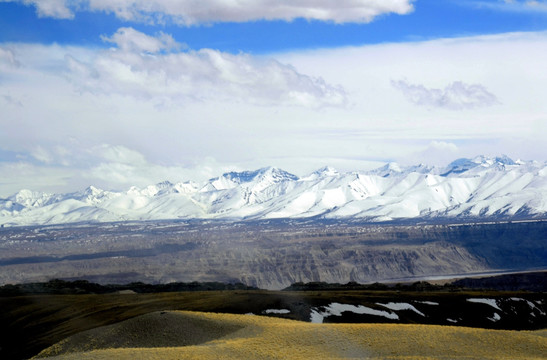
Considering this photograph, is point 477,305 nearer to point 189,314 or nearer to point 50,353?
point 189,314

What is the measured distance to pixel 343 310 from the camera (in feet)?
289

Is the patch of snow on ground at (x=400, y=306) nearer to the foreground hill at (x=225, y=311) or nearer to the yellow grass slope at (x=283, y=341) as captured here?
the foreground hill at (x=225, y=311)

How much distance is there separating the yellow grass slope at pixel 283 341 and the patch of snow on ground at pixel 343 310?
1333 centimetres

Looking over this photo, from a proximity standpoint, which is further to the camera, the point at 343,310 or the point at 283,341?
the point at 343,310

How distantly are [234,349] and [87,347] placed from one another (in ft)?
54.7

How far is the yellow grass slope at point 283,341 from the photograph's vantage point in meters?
57.7

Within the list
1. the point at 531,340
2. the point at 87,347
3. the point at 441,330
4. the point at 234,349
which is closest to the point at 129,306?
the point at 87,347

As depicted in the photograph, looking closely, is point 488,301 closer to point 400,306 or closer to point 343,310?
point 400,306

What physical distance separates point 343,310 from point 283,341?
27.5 metres

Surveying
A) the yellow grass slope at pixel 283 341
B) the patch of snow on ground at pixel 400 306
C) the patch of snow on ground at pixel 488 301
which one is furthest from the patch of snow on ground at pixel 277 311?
the patch of snow on ground at pixel 488 301

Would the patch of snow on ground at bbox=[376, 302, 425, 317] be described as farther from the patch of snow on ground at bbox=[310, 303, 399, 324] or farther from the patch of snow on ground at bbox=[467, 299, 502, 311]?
the patch of snow on ground at bbox=[467, 299, 502, 311]

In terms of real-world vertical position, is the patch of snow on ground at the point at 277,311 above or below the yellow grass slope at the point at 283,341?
below

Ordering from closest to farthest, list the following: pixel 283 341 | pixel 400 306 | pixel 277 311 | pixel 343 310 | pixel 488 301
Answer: pixel 283 341 < pixel 277 311 < pixel 343 310 < pixel 400 306 < pixel 488 301

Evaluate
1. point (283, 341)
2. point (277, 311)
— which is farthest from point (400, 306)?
point (283, 341)
